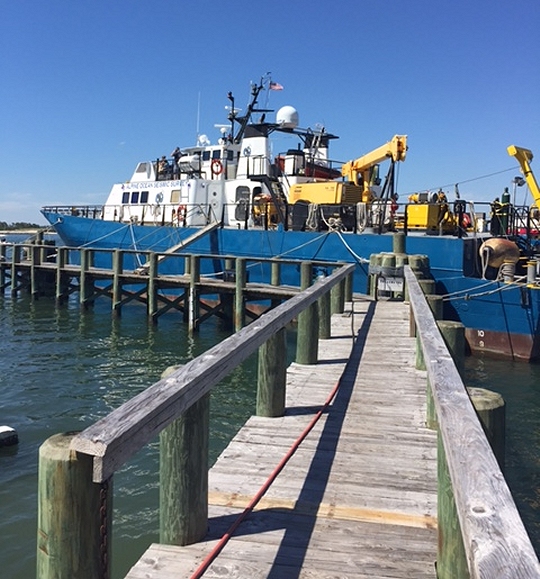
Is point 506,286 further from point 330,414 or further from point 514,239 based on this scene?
point 330,414

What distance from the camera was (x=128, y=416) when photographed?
210 cm

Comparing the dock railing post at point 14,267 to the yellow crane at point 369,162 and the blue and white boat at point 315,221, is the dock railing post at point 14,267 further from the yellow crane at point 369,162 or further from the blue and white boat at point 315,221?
the yellow crane at point 369,162

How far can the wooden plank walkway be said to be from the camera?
2.76 m

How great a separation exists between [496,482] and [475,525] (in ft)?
0.81

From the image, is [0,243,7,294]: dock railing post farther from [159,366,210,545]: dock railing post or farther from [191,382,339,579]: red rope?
[159,366,210,545]: dock railing post

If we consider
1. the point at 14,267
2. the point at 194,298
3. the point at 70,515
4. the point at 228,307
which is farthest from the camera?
the point at 14,267

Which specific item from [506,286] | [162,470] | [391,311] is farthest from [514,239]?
[162,470]

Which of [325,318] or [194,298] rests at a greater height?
[325,318]

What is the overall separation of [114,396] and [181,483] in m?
8.03

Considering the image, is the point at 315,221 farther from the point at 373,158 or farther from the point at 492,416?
the point at 492,416

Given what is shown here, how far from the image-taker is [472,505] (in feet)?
5.09

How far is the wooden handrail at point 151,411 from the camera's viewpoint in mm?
1872

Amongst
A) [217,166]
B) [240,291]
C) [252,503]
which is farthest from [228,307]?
[252,503]

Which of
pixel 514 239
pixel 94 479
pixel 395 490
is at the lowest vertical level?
pixel 395 490
